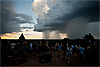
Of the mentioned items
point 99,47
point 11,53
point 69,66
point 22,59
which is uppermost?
point 99,47

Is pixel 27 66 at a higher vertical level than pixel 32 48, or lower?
lower

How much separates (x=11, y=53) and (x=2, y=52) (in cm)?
125

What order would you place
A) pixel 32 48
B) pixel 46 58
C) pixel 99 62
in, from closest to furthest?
pixel 99 62, pixel 46 58, pixel 32 48

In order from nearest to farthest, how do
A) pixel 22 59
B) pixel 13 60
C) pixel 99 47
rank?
pixel 99 47, pixel 13 60, pixel 22 59

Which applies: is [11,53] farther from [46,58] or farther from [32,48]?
[46,58]

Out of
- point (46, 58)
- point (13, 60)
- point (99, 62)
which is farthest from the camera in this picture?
point (46, 58)

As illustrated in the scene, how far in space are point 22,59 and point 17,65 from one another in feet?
3.56

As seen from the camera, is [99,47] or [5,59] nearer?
[99,47]

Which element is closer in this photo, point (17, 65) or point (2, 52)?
point (17, 65)

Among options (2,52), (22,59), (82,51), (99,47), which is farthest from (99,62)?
(2,52)

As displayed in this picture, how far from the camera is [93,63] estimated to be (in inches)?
295

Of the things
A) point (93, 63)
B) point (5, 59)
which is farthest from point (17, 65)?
point (93, 63)

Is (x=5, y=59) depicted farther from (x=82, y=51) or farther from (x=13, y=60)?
(x=82, y=51)

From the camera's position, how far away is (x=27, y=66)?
833 centimetres
